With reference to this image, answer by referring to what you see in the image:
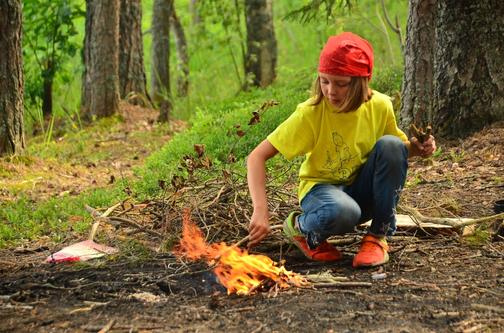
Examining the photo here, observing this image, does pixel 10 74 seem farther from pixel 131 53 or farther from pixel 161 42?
pixel 161 42

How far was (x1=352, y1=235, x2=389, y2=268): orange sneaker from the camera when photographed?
397cm

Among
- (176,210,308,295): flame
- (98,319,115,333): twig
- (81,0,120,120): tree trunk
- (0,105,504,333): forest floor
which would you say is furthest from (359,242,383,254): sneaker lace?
(81,0,120,120): tree trunk

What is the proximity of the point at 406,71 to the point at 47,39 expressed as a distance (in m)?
6.27

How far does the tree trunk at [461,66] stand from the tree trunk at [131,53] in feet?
19.4

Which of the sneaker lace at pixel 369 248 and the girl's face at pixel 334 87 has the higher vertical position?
the girl's face at pixel 334 87

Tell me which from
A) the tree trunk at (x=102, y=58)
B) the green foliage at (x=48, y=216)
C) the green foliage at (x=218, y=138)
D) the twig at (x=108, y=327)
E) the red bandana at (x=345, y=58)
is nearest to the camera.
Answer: the twig at (x=108, y=327)

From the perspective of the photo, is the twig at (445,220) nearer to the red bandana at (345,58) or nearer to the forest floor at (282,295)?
the forest floor at (282,295)

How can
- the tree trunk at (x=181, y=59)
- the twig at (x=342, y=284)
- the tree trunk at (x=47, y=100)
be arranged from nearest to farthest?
1. the twig at (x=342, y=284)
2. the tree trunk at (x=47, y=100)
3. the tree trunk at (x=181, y=59)

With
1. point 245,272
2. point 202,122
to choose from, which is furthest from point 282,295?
point 202,122

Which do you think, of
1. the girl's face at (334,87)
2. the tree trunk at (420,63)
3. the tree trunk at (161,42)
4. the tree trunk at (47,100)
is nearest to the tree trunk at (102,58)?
the tree trunk at (47,100)

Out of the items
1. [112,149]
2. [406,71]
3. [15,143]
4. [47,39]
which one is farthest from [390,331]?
[47,39]

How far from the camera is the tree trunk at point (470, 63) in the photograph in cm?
643

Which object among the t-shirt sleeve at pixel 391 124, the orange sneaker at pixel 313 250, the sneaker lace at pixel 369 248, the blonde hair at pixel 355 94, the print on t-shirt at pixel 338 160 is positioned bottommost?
the orange sneaker at pixel 313 250

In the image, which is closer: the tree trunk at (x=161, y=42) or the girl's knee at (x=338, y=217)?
Answer: the girl's knee at (x=338, y=217)
